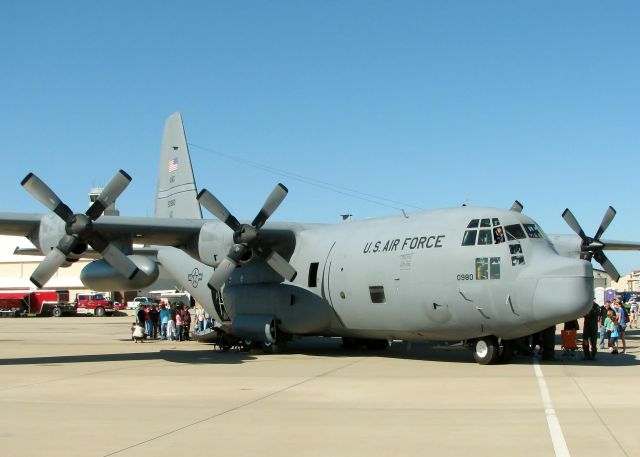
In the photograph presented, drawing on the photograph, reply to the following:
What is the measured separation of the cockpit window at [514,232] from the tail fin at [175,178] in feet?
39.9

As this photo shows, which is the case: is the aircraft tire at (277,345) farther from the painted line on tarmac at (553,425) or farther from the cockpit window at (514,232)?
the painted line on tarmac at (553,425)

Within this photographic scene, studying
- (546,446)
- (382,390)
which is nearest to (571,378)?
(382,390)

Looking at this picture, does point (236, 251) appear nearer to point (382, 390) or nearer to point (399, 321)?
point (399, 321)

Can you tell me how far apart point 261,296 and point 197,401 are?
10.3 meters

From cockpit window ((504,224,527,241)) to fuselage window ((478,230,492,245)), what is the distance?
0.40 metres

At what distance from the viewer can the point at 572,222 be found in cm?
2444

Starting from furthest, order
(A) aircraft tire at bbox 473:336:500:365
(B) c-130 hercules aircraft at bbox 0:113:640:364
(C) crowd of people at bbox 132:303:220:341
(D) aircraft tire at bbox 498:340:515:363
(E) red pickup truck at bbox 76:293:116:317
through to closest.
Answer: (E) red pickup truck at bbox 76:293:116:317, (C) crowd of people at bbox 132:303:220:341, (D) aircraft tire at bbox 498:340:515:363, (A) aircraft tire at bbox 473:336:500:365, (B) c-130 hercules aircraft at bbox 0:113:640:364

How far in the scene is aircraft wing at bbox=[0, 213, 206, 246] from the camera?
18719mm

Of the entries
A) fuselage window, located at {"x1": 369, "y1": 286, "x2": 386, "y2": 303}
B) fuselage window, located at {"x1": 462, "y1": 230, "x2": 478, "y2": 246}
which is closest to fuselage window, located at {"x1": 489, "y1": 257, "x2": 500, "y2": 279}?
fuselage window, located at {"x1": 462, "y1": 230, "x2": 478, "y2": 246}

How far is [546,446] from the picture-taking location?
25.8 ft

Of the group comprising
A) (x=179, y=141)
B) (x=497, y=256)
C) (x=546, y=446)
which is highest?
(x=179, y=141)

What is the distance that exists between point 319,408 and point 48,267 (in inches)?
386

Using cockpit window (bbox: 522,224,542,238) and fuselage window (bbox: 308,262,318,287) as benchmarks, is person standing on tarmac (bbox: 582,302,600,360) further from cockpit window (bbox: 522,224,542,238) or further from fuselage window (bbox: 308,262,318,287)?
fuselage window (bbox: 308,262,318,287)

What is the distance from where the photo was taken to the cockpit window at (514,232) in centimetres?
1650
